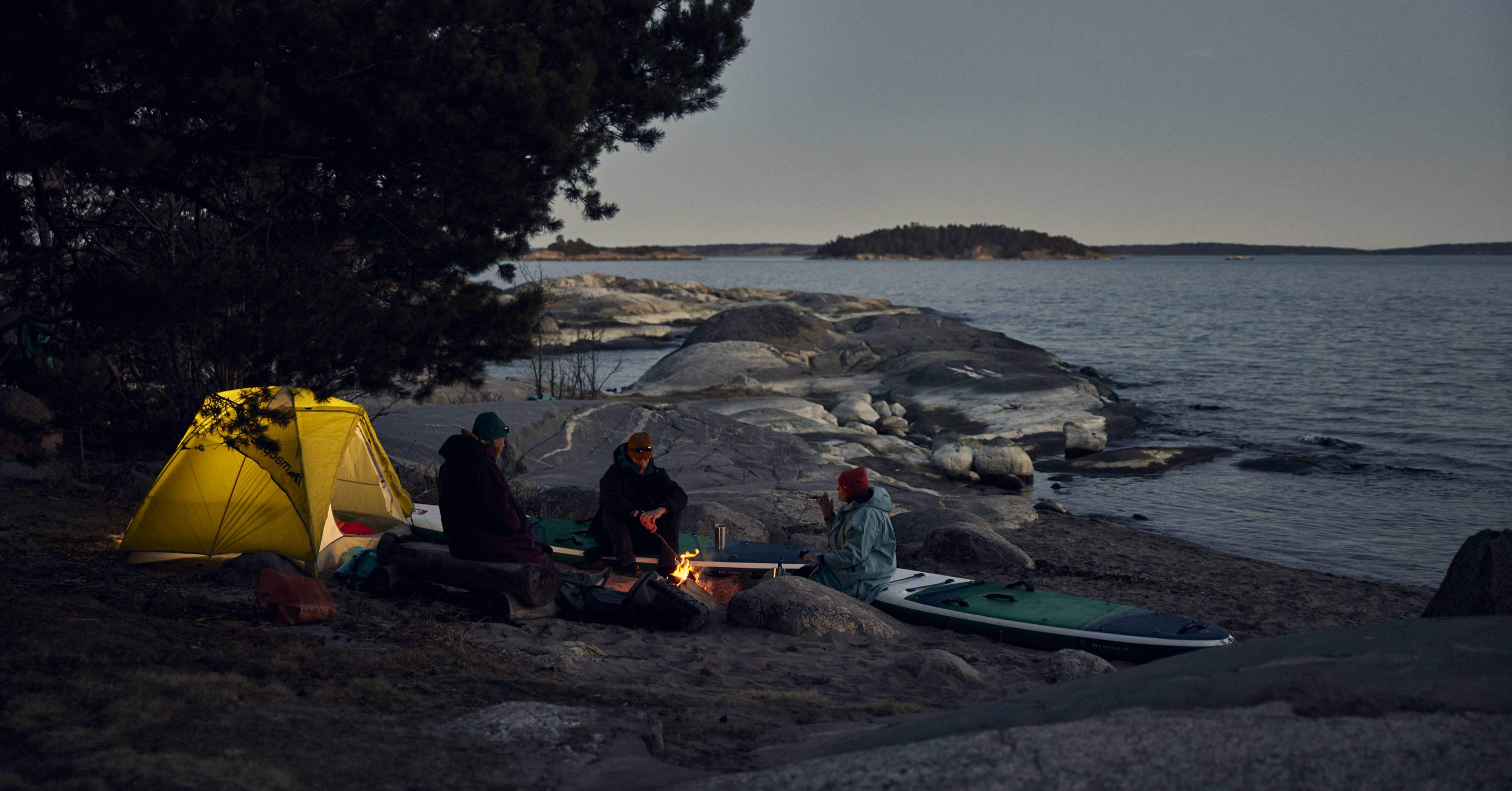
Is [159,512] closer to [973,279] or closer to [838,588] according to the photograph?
[838,588]

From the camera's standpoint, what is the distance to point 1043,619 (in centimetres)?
826

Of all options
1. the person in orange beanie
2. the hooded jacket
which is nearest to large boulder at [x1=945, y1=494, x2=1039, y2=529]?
the person in orange beanie

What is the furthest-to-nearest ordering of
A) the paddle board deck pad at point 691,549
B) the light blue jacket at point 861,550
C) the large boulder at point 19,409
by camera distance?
the large boulder at point 19,409 → the paddle board deck pad at point 691,549 → the light blue jacket at point 861,550

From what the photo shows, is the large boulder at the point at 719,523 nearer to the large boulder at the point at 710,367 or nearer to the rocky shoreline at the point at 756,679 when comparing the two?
the rocky shoreline at the point at 756,679

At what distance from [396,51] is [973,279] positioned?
492 ft

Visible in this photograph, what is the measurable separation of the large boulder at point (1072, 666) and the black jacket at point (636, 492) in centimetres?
345

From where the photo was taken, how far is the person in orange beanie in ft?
29.3

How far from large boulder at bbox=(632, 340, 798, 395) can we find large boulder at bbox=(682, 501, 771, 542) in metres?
13.9

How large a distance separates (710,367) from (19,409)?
17451 millimetres

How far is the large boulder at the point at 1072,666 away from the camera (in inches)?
269

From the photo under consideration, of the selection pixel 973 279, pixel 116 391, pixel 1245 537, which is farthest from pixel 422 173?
pixel 973 279

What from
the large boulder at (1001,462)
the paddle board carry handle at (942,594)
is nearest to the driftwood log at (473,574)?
the paddle board carry handle at (942,594)

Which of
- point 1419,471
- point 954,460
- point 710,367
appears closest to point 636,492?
point 954,460

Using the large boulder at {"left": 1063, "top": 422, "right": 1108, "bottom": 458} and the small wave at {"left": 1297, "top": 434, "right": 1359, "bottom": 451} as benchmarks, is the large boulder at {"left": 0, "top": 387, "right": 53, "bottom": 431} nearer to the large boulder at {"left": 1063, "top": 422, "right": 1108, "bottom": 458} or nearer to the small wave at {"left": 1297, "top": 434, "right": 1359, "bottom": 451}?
the large boulder at {"left": 1063, "top": 422, "right": 1108, "bottom": 458}
